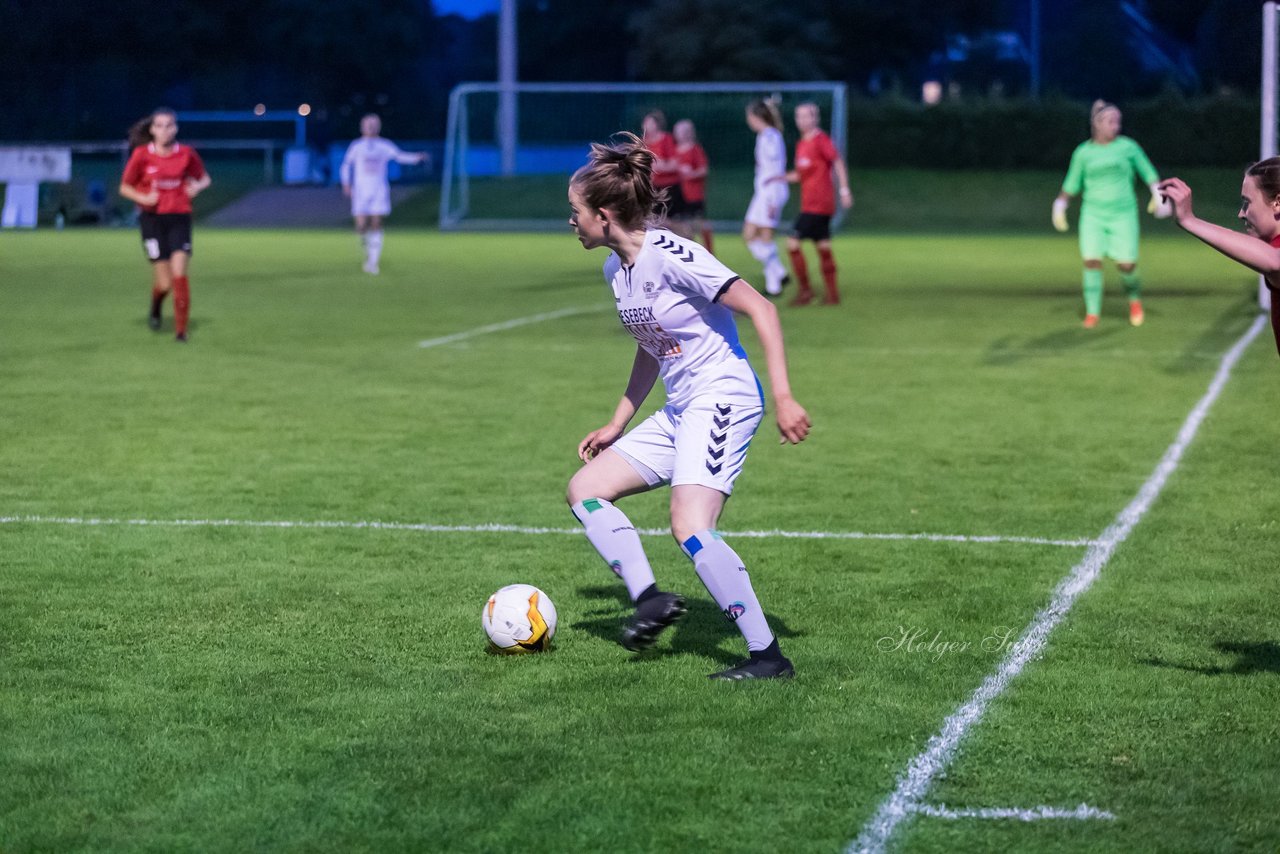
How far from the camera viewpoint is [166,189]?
49.8ft

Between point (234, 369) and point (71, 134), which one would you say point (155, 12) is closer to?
point (71, 134)

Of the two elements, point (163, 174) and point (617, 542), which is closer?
point (617, 542)

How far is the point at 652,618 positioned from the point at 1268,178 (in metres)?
2.23

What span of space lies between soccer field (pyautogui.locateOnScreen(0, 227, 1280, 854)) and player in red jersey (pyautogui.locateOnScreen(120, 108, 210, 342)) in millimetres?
1691

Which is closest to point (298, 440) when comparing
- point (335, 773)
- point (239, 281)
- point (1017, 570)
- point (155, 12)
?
point (1017, 570)

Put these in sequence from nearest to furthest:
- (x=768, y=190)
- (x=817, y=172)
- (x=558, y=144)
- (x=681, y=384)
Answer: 1. (x=681, y=384)
2. (x=817, y=172)
3. (x=768, y=190)
4. (x=558, y=144)

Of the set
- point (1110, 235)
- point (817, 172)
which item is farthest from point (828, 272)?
point (1110, 235)

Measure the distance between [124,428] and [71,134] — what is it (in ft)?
180

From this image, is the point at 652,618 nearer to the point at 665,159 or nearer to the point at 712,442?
the point at 712,442

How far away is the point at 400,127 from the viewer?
213 feet

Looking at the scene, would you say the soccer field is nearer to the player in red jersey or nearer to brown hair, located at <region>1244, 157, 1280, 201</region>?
brown hair, located at <region>1244, 157, 1280, 201</region>

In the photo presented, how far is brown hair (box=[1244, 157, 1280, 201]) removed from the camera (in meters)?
4.95

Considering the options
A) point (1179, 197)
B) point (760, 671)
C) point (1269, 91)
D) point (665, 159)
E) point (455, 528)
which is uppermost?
point (1269, 91)

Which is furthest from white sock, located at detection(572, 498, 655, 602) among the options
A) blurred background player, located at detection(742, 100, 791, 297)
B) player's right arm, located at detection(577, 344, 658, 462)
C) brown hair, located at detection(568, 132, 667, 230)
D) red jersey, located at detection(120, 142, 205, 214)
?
blurred background player, located at detection(742, 100, 791, 297)
